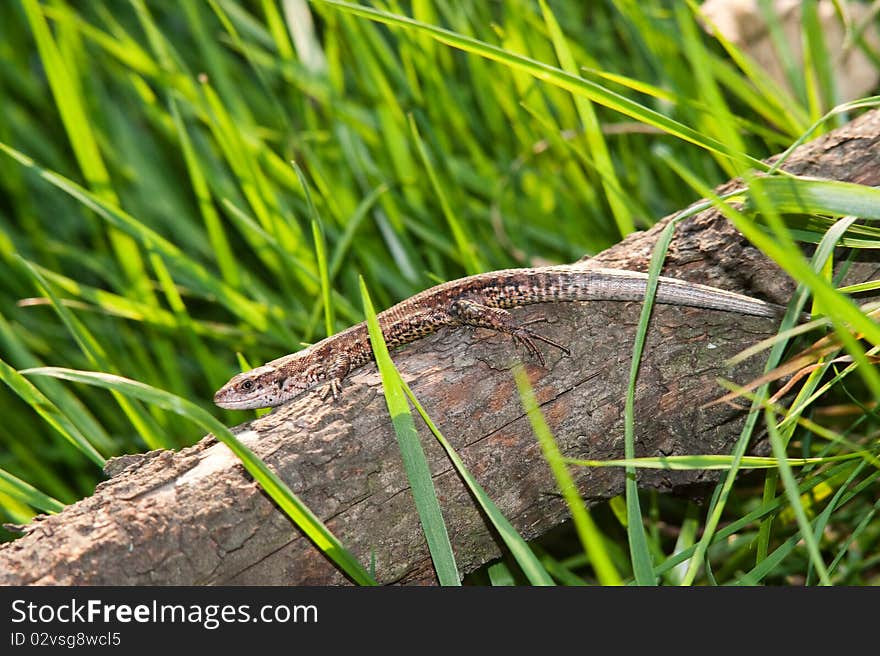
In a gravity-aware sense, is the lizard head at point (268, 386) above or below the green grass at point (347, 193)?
below

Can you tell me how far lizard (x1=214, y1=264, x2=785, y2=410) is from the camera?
9.62ft

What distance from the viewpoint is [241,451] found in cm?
203

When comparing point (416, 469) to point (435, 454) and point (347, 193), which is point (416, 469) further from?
point (347, 193)

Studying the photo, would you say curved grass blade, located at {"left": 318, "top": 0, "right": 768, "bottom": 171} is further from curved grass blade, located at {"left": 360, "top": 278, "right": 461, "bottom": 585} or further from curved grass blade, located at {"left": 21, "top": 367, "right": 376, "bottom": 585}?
curved grass blade, located at {"left": 21, "top": 367, "right": 376, "bottom": 585}

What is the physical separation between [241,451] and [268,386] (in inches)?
71.6

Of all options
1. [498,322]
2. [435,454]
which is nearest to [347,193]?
[498,322]

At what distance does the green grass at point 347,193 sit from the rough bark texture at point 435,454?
318mm

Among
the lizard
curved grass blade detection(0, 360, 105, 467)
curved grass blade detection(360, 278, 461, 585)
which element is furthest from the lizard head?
curved grass blade detection(360, 278, 461, 585)

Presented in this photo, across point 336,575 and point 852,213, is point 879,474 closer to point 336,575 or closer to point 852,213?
point 852,213

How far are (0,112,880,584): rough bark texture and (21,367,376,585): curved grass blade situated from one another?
10.7 inches

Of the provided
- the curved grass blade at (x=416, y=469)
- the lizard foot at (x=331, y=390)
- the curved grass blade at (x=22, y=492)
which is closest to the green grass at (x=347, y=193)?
the curved grass blade at (x=22, y=492)

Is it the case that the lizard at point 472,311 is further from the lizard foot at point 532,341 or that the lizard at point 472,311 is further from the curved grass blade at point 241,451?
the curved grass blade at point 241,451

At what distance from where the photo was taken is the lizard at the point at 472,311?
9.62ft

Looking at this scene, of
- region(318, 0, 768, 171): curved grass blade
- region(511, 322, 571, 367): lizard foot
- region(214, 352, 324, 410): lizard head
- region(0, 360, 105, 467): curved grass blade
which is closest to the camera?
region(318, 0, 768, 171): curved grass blade
